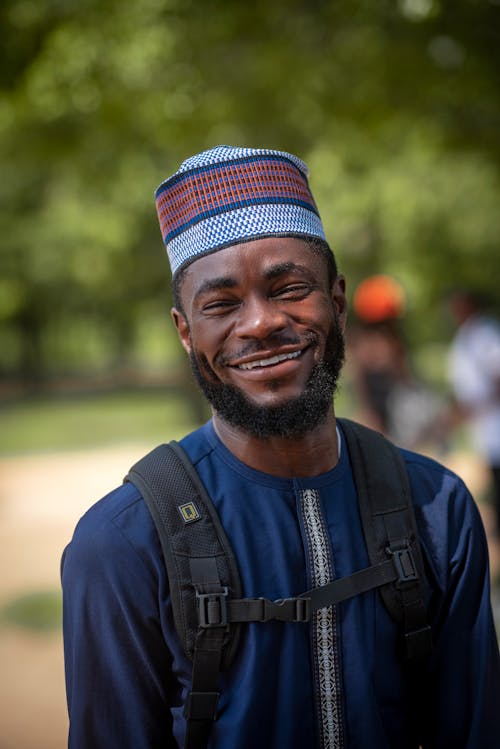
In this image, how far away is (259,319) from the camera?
5.69 feet

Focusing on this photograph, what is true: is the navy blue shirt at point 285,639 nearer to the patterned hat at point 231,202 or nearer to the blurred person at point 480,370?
the patterned hat at point 231,202

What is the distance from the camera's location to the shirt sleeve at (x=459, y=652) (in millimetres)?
1831

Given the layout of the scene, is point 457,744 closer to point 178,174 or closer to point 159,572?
point 159,572

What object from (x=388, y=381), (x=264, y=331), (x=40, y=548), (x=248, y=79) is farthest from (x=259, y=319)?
(x=40, y=548)

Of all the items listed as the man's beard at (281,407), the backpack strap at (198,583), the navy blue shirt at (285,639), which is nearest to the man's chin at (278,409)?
the man's beard at (281,407)

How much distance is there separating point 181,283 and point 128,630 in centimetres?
83

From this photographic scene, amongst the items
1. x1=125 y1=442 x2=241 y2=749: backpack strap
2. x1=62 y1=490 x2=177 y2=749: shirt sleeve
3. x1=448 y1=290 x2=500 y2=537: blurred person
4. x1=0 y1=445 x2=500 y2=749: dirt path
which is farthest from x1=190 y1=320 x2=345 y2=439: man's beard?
x1=448 y1=290 x2=500 y2=537: blurred person

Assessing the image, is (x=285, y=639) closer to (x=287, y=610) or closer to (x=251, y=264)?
(x=287, y=610)

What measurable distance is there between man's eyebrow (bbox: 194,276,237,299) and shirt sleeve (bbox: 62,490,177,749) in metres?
0.55

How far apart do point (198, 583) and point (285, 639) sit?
0.82 feet

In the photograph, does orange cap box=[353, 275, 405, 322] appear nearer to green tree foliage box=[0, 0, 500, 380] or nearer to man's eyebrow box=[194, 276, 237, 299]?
green tree foliage box=[0, 0, 500, 380]

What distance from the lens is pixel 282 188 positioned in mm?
1856

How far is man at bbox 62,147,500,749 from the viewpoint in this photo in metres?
1.66

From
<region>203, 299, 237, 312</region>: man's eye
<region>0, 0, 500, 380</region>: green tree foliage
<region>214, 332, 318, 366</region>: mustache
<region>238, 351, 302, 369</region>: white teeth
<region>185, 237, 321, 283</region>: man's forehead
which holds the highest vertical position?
<region>0, 0, 500, 380</region>: green tree foliage
